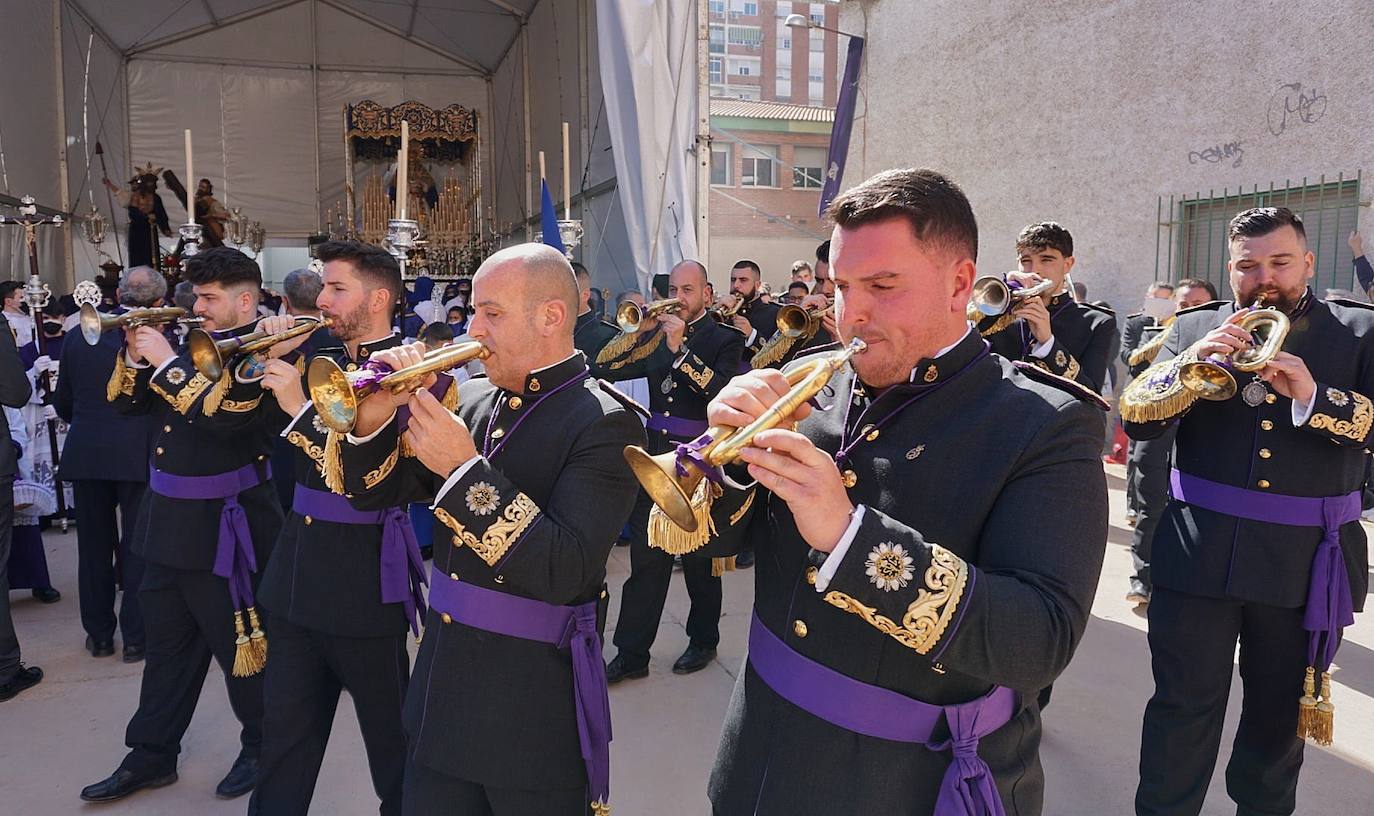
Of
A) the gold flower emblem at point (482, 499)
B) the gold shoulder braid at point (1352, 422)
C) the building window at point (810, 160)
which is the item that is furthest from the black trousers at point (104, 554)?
the building window at point (810, 160)

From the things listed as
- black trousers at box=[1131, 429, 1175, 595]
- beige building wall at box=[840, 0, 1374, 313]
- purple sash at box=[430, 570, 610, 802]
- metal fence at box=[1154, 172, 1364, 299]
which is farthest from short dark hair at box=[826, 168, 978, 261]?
beige building wall at box=[840, 0, 1374, 313]

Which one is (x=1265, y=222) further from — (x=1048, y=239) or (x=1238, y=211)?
(x=1238, y=211)

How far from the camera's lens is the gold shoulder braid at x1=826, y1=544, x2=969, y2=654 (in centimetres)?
142

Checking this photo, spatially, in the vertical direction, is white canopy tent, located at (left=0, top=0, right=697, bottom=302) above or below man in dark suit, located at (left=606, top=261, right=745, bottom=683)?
above

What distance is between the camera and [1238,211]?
884cm

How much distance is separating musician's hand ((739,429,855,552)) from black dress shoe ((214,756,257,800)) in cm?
325

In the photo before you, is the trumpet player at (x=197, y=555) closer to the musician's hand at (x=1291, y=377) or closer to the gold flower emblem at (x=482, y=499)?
the gold flower emblem at (x=482, y=499)

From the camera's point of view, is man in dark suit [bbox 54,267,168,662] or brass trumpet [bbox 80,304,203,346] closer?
brass trumpet [bbox 80,304,203,346]

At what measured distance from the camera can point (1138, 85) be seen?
381 inches

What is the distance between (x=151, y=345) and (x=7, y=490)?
1.63 metres

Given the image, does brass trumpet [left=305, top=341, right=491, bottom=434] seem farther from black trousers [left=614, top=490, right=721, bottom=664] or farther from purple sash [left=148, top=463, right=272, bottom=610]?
black trousers [left=614, top=490, right=721, bottom=664]

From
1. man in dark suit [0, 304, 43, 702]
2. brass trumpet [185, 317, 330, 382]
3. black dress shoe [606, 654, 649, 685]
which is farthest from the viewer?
black dress shoe [606, 654, 649, 685]

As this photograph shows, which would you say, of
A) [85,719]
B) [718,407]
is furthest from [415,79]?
[718,407]

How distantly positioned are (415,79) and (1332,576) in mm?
17378
